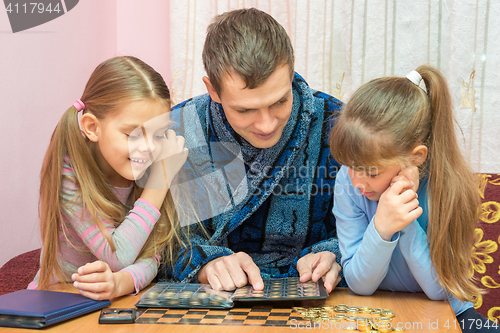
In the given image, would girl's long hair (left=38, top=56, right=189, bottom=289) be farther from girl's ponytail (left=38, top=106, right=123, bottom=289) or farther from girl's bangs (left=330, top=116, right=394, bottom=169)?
girl's bangs (left=330, top=116, right=394, bottom=169)

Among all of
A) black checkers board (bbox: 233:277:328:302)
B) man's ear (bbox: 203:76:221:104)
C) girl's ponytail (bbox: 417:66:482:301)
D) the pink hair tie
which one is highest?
man's ear (bbox: 203:76:221:104)

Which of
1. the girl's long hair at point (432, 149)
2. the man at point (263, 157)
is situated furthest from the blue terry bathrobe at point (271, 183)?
the girl's long hair at point (432, 149)

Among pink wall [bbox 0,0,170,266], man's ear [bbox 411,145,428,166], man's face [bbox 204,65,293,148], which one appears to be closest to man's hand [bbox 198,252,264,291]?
man's face [bbox 204,65,293,148]

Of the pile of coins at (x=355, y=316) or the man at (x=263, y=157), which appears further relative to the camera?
the man at (x=263, y=157)

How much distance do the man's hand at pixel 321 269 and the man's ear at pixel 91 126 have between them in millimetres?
658

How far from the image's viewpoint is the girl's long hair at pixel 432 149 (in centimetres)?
→ 96

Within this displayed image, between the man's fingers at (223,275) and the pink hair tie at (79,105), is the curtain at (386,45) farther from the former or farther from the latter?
the man's fingers at (223,275)

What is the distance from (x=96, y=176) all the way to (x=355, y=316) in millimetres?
778

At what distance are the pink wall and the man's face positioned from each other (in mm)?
956

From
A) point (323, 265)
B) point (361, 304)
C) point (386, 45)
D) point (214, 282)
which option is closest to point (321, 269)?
point (323, 265)

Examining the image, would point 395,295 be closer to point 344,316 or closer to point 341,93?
point 344,316

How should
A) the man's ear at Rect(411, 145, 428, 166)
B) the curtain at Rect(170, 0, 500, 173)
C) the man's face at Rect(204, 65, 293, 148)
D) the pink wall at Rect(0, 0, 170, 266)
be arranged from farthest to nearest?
the curtain at Rect(170, 0, 500, 173), the pink wall at Rect(0, 0, 170, 266), the man's face at Rect(204, 65, 293, 148), the man's ear at Rect(411, 145, 428, 166)

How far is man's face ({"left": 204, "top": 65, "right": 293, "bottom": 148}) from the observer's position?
108 centimetres

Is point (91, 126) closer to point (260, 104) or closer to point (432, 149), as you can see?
point (260, 104)
